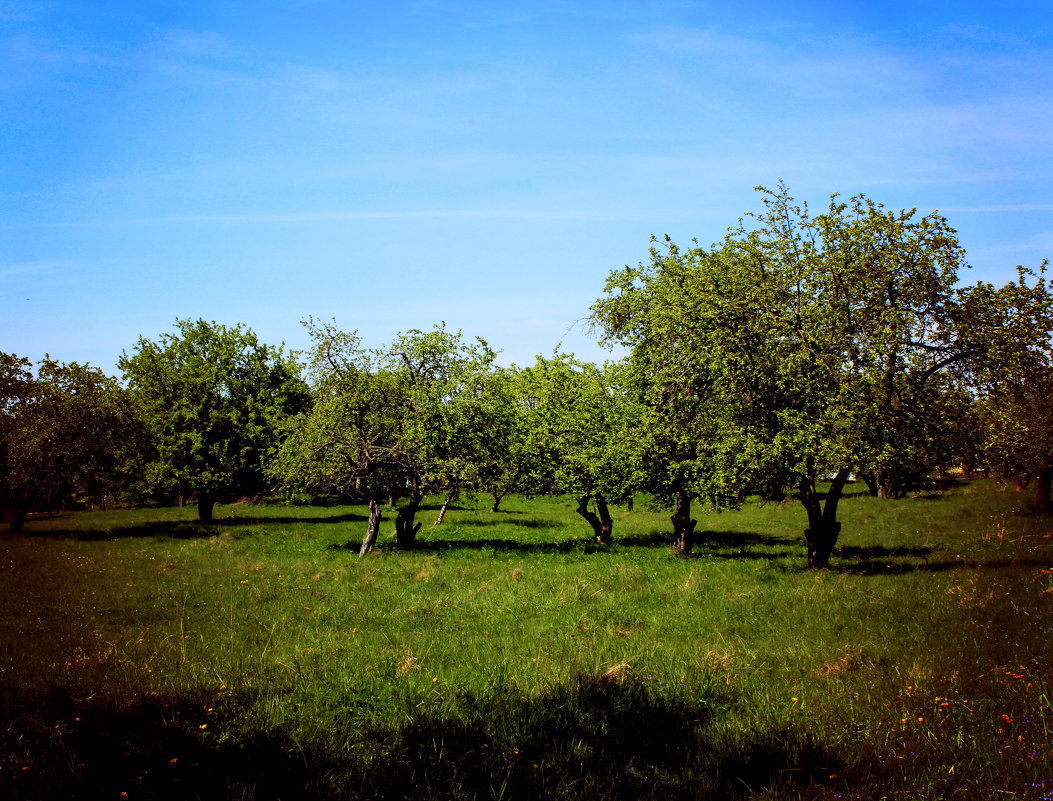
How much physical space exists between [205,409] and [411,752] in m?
38.4

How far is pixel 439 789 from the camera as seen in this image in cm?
539

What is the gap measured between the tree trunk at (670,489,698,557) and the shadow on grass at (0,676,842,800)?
16.2 metres

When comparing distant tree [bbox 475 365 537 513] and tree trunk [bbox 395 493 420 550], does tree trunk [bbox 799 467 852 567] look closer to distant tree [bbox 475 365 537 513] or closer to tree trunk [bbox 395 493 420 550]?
distant tree [bbox 475 365 537 513]

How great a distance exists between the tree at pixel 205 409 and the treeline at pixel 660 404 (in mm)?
153

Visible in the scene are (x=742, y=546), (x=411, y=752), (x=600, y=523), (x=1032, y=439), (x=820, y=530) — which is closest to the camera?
(x=411, y=752)

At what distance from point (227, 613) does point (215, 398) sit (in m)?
30.3

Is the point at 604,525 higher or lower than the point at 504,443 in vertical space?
lower

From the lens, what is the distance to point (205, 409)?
126ft

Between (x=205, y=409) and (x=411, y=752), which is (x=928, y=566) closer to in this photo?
(x=411, y=752)

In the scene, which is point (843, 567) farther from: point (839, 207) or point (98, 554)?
point (98, 554)

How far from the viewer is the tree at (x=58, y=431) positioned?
28.5 m

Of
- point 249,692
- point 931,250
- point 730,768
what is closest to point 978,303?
point 931,250

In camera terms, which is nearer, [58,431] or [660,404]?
[660,404]

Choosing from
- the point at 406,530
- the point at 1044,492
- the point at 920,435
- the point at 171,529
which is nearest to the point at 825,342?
the point at 920,435
